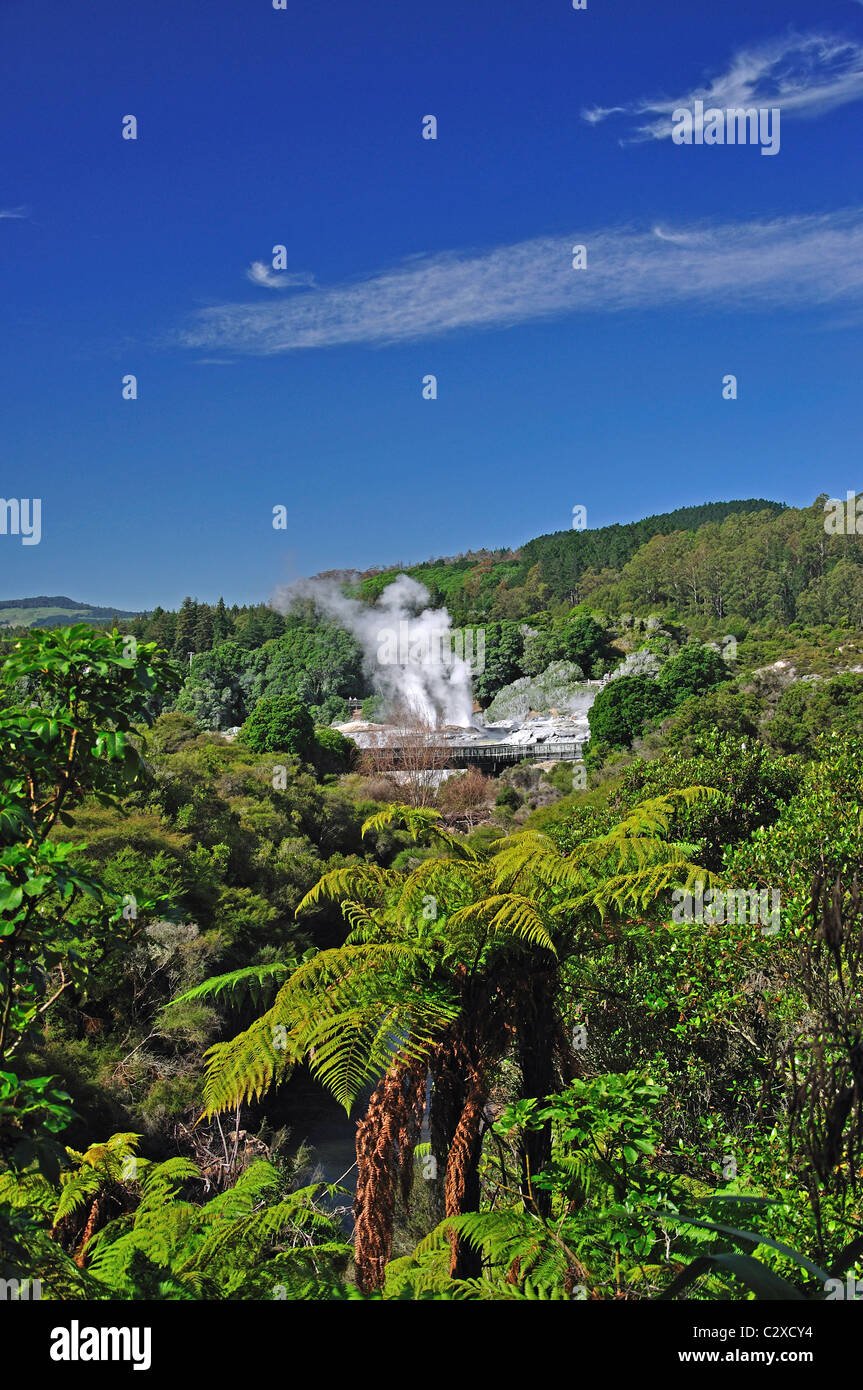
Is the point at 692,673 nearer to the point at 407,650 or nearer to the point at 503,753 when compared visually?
the point at 503,753

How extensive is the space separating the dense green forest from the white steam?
4346 cm

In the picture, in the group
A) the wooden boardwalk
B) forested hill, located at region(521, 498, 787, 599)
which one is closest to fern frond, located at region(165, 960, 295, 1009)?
the wooden boardwalk

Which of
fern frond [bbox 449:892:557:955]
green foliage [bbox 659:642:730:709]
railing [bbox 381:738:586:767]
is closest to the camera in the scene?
fern frond [bbox 449:892:557:955]

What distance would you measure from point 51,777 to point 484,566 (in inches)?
4406

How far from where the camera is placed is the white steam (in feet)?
221

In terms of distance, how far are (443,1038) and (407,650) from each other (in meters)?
68.7

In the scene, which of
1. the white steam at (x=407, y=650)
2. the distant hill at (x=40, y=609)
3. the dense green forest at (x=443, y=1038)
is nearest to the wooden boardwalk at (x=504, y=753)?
the white steam at (x=407, y=650)

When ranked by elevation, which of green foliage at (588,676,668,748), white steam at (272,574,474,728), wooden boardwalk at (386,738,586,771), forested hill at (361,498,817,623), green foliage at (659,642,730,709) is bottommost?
wooden boardwalk at (386,738,586,771)

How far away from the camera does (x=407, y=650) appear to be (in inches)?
2884

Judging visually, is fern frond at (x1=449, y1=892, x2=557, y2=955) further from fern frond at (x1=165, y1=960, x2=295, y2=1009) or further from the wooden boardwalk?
the wooden boardwalk

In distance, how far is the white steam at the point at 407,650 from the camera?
67375mm

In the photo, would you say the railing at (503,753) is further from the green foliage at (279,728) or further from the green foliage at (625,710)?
the green foliage at (279,728)

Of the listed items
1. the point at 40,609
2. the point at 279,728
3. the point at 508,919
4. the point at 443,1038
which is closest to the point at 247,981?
the point at 443,1038
